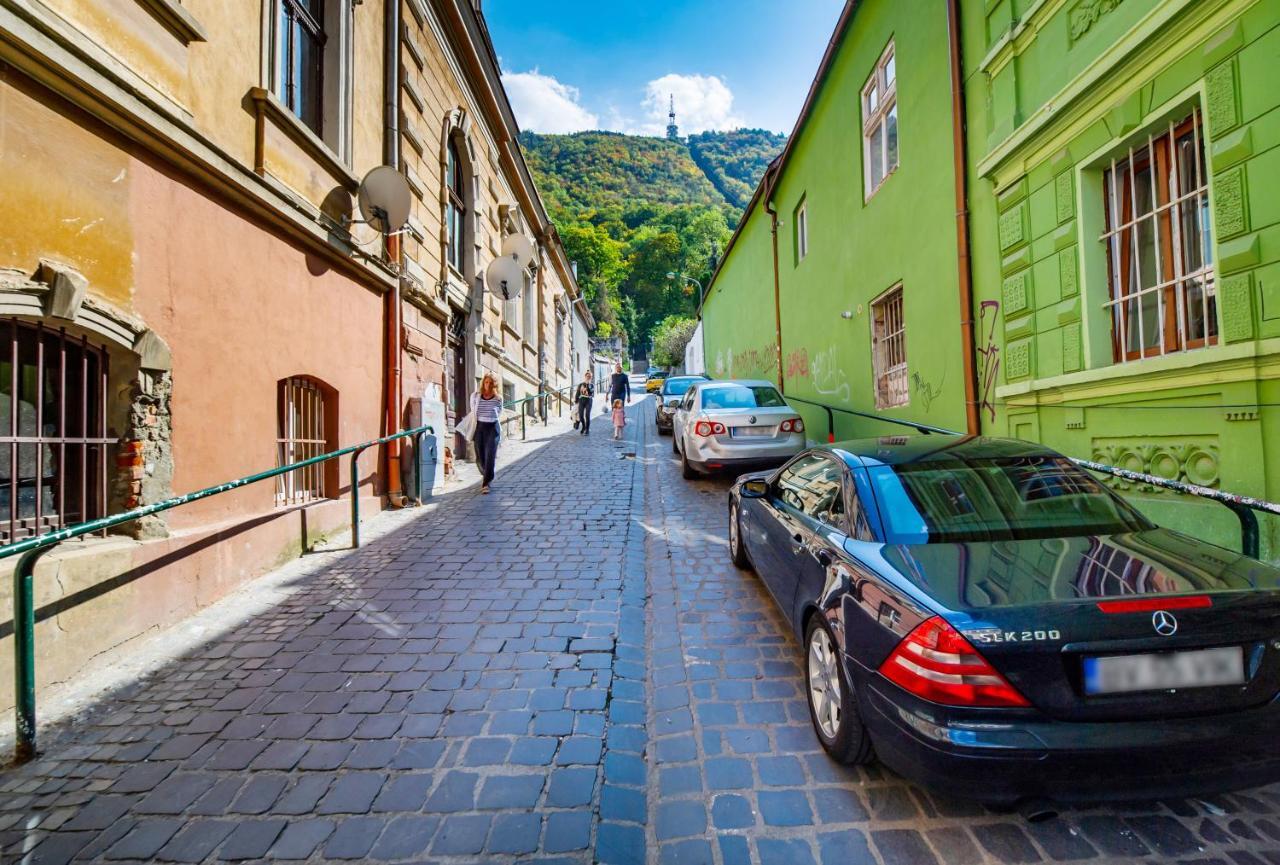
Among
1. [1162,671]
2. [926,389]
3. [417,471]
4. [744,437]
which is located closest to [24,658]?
[1162,671]

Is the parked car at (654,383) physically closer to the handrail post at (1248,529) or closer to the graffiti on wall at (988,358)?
the graffiti on wall at (988,358)

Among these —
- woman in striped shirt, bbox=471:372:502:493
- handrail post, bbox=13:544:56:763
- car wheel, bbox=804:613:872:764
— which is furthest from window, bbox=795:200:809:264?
handrail post, bbox=13:544:56:763

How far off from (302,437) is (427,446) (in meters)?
2.22

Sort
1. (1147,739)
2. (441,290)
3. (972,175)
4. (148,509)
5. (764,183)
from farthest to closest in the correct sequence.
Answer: (764,183)
(441,290)
(972,175)
(148,509)
(1147,739)

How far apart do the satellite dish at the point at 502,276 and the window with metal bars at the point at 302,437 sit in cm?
812

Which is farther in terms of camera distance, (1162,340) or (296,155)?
(296,155)

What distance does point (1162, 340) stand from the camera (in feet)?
15.1

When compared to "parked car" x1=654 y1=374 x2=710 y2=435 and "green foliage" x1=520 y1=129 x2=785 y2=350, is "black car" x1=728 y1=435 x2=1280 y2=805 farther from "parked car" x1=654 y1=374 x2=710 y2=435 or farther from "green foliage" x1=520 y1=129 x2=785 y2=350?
"green foliage" x1=520 y1=129 x2=785 y2=350

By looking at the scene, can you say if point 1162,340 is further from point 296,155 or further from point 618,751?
point 296,155

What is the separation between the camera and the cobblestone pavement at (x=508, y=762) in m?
2.19

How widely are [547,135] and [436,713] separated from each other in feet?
341

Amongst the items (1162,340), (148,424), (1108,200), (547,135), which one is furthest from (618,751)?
(547,135)

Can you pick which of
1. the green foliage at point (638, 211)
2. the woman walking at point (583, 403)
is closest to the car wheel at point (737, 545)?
the woman walking at point (583, 403)

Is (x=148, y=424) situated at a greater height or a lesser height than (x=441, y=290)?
lesser
